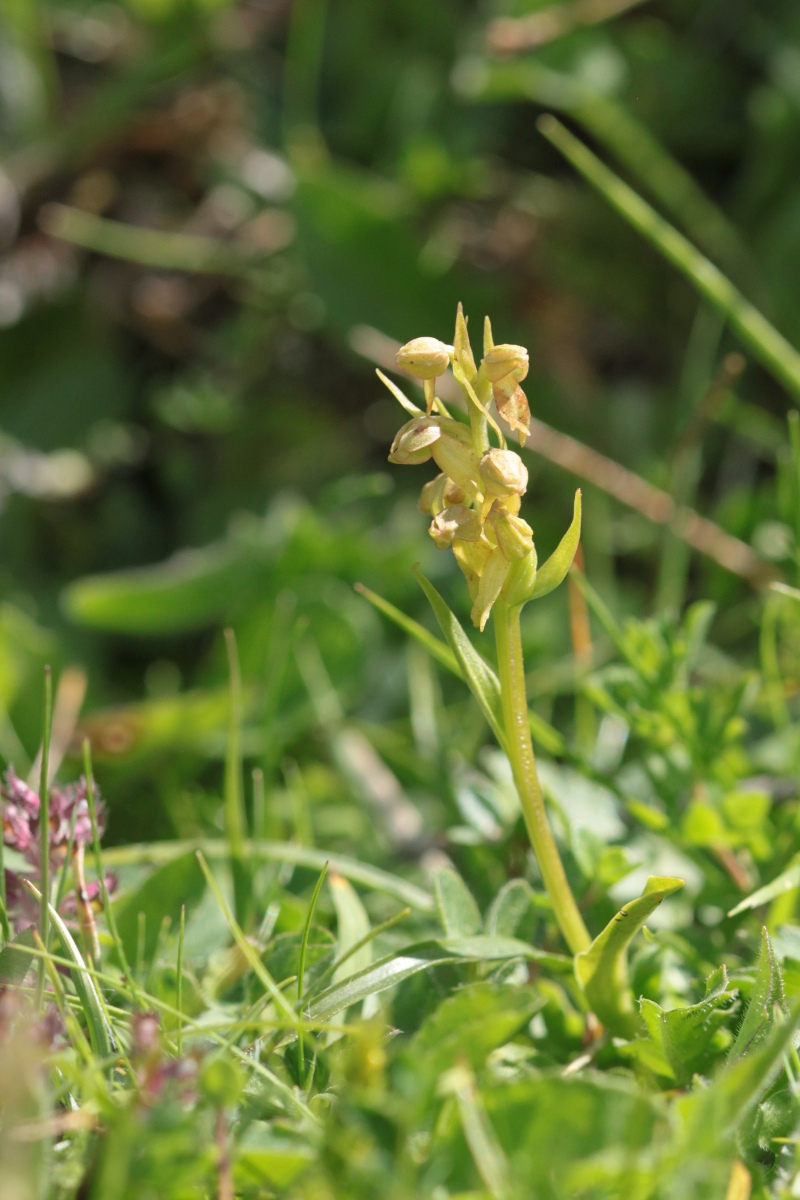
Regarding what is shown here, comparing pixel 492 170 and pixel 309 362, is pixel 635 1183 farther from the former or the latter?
pixel 492 170

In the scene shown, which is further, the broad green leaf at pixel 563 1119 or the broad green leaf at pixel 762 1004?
the broad green leaf at pixel 762 1004

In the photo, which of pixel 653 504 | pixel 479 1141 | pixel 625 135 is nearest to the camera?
pixel 479 1141

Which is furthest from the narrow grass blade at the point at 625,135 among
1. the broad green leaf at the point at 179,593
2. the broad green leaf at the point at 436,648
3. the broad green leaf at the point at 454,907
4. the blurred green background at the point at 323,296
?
the broad green leaf at the point at 454,907

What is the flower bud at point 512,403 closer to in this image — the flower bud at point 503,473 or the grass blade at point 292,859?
the flower bud at point 503,473

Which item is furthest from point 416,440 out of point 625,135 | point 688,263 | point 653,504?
point 625,135

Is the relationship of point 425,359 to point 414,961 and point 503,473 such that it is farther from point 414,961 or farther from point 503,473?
point 414,961

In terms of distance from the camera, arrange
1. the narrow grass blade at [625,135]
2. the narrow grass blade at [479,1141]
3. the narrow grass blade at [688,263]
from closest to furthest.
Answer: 1. the narrow grass blade at [479,1141]
2. the narrow grass blade at [688,263]
3. the narrow grass blade at [625,135]
